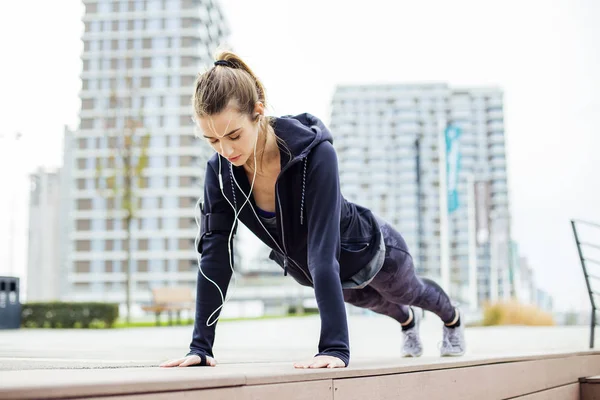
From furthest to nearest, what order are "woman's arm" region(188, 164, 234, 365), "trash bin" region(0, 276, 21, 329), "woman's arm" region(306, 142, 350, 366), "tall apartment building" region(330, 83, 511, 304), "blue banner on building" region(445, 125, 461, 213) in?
"tall apartment building" region(330, 83, 511, 304) → "blue banner on building" region(445, 125, 461, 213) → "trash bin" region(0, 276, 21, 329) → "woman's arm" region(188, 164, 234, 365) → "woman's arm" region(306, 142, 350, 366)

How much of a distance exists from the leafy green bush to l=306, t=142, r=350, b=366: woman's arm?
13643mm

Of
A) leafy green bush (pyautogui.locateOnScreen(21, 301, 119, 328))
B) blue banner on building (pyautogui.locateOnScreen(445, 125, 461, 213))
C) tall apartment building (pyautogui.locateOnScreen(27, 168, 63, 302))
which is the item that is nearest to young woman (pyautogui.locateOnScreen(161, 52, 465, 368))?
leafy green bush (pyautogui.locateOnScreen(21, 301, 119, 328))

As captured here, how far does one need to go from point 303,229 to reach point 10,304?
537 inches

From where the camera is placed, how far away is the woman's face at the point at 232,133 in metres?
1.91

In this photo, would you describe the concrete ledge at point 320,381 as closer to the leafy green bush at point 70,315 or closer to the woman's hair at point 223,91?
the woman's hair at point 223,91

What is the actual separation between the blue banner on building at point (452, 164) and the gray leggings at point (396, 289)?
14262mm

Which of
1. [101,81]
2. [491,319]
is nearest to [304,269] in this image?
[491,319]

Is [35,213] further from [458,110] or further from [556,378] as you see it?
[556,378]

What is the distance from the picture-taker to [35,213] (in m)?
76.4

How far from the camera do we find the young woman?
1.91 meters

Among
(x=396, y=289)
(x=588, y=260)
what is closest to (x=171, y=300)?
(x=588, y=260)

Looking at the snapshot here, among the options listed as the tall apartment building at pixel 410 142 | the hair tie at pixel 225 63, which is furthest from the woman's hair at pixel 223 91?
the tall apartment building at pixel 410 142

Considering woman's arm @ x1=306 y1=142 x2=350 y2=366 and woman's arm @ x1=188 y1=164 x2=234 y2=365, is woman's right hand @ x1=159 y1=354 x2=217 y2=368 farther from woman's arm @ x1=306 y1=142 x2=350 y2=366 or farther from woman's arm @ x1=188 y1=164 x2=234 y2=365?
woman's arm @ x1=306 y1=142 x2=350 y2=366

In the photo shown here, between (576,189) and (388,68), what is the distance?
1375 inches
